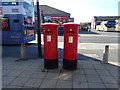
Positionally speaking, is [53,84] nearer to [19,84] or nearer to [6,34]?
[19,84]

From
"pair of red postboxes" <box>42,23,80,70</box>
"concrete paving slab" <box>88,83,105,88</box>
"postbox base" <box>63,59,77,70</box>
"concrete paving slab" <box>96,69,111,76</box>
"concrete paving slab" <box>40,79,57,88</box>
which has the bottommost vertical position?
"concrete paving slab" <box>88,83,105,88</box>

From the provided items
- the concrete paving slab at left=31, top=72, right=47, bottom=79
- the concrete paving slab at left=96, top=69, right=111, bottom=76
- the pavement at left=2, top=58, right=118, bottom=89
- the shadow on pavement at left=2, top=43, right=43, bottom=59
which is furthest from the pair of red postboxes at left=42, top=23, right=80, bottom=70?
the shadow on pavement at left=2, top=43, right=43, bottom=59

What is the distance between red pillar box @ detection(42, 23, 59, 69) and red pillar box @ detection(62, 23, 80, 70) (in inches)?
14.8

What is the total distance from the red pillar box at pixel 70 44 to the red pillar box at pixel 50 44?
14.8 inches

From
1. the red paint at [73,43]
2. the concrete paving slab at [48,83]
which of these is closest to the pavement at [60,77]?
the concrete paving slab at [48,83]

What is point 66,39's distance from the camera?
4.28 m

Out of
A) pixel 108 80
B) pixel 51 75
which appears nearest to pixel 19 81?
pixel 51 75

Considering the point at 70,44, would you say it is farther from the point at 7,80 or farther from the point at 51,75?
the point at 7,80

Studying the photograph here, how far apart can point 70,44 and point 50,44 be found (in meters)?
0.72

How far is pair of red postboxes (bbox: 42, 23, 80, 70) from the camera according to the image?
419cm

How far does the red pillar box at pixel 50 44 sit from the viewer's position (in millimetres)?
4246

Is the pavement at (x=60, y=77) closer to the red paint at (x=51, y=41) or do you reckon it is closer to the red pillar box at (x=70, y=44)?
the red pillar box at (x=70, y=44)

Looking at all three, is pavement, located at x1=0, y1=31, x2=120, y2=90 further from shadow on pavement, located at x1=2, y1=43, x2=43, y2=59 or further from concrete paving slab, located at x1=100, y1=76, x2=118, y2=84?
shadow on pavement, located at x1=2, y1=43, x2=43, y2=59

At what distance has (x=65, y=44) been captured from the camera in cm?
436
